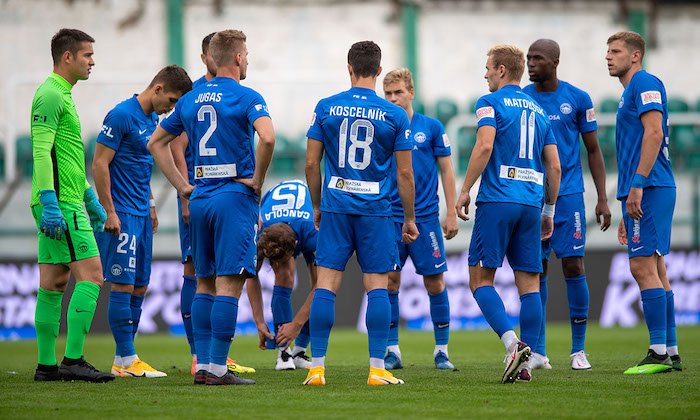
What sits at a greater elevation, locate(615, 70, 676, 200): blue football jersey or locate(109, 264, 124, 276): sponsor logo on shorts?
locate(615, 70, 676, 200): blue football jersey

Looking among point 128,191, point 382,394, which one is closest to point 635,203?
point 382,394

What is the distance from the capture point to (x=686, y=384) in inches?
276

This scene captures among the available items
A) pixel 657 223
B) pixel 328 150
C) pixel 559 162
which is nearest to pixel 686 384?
pixel 657 223

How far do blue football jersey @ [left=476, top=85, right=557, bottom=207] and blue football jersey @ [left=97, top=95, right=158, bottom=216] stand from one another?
8.36 ft

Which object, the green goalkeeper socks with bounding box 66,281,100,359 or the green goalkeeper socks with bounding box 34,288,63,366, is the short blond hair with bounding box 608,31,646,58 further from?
the green goalkeeper socks with bounding box 34,288,63,366

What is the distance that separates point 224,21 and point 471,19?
198 inches

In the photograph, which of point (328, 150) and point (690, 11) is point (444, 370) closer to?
point (328, 150)

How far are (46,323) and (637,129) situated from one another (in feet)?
15.0

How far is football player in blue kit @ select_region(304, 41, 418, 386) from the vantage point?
23.5ft

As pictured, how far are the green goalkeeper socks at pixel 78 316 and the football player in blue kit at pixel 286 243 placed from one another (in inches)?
56.2

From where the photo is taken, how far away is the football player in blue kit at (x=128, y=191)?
805 centimetres

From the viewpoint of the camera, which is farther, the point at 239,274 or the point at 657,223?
the point at 657,223

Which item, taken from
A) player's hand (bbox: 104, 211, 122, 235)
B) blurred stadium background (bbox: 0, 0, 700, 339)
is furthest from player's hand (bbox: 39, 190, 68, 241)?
blurred stadium background (bbox: 0, 0, 700, 339)

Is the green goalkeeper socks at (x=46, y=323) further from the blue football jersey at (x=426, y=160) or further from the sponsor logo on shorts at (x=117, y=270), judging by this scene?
the blue football jersey at (x=426, y=160)
